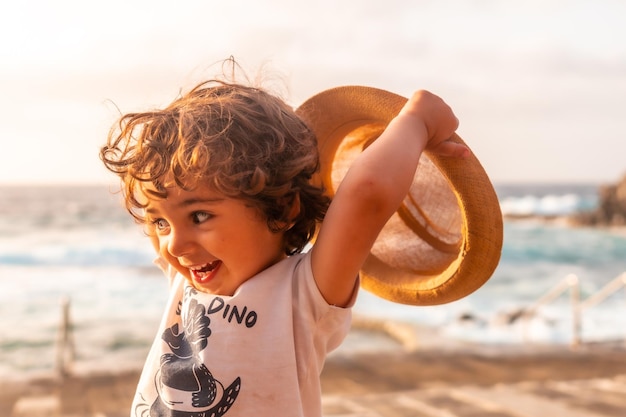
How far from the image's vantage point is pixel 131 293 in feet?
58.4

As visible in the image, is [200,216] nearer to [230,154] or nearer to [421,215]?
[230,154]

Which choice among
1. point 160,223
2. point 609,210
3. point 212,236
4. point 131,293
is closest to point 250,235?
point 212,236

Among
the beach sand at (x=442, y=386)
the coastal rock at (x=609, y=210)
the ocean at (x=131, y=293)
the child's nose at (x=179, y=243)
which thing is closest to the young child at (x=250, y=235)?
the child's nose at (x=179, y=243)

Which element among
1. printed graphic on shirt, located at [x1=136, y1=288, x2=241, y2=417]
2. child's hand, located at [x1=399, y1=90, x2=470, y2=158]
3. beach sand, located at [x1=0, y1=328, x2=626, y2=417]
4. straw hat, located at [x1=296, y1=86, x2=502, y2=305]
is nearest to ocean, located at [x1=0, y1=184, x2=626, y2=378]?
printed graphic on shirt, located at [x1=136, y1=288, x2=241, y2=417]

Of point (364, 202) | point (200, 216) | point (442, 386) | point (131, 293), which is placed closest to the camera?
point (364, 202)

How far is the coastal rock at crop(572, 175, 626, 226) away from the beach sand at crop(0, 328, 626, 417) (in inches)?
1353

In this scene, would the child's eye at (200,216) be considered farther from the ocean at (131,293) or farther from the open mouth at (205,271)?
the ocean at (131,293)

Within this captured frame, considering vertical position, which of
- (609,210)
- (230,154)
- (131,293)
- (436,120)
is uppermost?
(609,210)

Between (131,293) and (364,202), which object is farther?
(131,293)

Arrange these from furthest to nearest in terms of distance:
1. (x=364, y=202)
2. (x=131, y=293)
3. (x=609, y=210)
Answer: (x=609, y=210) → (x=131, y=293) → (x=364, y=202)

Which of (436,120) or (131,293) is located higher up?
(131,293)

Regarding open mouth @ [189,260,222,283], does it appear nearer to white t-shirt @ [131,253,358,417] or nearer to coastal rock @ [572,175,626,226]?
white t-shirt @ [131,253,358,417]

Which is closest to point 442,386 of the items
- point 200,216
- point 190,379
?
point 190,379

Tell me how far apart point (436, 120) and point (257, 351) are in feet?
1.72
